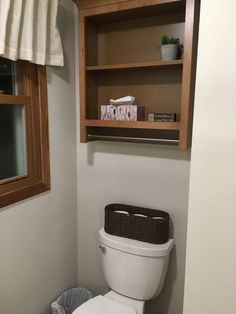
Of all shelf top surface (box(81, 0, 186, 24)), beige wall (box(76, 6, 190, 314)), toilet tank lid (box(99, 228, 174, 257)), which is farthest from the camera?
beige wall (box(76, 6, 190, 314))

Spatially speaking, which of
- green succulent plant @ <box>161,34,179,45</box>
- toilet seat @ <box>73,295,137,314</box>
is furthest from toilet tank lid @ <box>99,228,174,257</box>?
green succulent plant @ <box>161,34,179,45</box>

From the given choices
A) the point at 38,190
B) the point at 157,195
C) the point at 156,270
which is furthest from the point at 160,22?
the point at 156,270

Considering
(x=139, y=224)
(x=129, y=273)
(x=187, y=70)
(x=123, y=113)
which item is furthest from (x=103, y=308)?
(x=187, y=70)

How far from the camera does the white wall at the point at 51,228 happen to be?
55.2 inches

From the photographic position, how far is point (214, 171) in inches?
29.6

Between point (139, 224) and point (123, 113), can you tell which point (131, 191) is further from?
point (123, 113)

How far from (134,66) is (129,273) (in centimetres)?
119

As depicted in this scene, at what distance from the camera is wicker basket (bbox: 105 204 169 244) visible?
1.50 metres

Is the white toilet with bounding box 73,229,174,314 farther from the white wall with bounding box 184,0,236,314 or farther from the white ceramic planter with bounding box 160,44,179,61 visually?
the white ceramic planter with bounding box 160,44,179,61

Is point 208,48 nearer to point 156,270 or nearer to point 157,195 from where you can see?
point 157,195

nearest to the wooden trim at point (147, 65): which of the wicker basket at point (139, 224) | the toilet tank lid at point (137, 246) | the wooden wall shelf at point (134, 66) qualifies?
the wooden wall shelf at point (134, 66)

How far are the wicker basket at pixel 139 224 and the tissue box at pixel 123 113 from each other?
577 millimetres

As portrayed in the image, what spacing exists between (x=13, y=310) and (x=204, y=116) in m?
1.46

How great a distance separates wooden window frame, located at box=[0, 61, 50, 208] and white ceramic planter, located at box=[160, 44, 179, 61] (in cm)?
68
